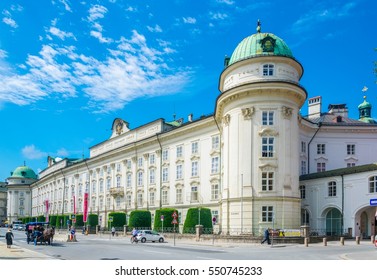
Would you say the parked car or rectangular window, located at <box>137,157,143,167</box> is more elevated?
rectangular window, located at <box>137,157,143,167</box>

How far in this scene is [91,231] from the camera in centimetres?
6700

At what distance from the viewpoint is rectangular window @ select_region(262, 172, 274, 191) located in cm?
4034

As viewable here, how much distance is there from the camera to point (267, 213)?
39.9 m

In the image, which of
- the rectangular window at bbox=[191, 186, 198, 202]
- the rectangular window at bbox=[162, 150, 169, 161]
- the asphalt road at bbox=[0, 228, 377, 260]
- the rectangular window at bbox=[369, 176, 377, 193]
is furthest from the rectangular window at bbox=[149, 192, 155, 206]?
the rectangular window at bbox=[369, 176, 377, 193]

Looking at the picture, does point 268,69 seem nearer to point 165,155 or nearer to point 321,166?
point 321,166

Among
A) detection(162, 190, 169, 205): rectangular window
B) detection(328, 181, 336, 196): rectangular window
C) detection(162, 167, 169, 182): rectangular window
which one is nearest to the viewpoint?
detection(328, 181, 336, 196): rectangular window

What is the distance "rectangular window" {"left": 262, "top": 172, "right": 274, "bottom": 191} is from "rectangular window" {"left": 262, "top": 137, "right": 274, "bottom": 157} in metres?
1.73

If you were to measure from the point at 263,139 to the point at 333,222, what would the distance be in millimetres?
11168

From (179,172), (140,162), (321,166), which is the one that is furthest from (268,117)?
(140,162)

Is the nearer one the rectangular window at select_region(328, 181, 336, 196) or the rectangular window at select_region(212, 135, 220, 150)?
the rectangular window at select_region(328, 181, 336, 196)

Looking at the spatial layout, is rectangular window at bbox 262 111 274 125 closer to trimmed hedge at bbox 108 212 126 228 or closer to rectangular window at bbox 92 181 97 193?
trimmed hedge at bbox 108 212 126 228

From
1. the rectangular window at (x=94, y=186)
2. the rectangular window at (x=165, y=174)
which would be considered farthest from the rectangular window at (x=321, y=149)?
the rectangular window at (x=94, y=186)
